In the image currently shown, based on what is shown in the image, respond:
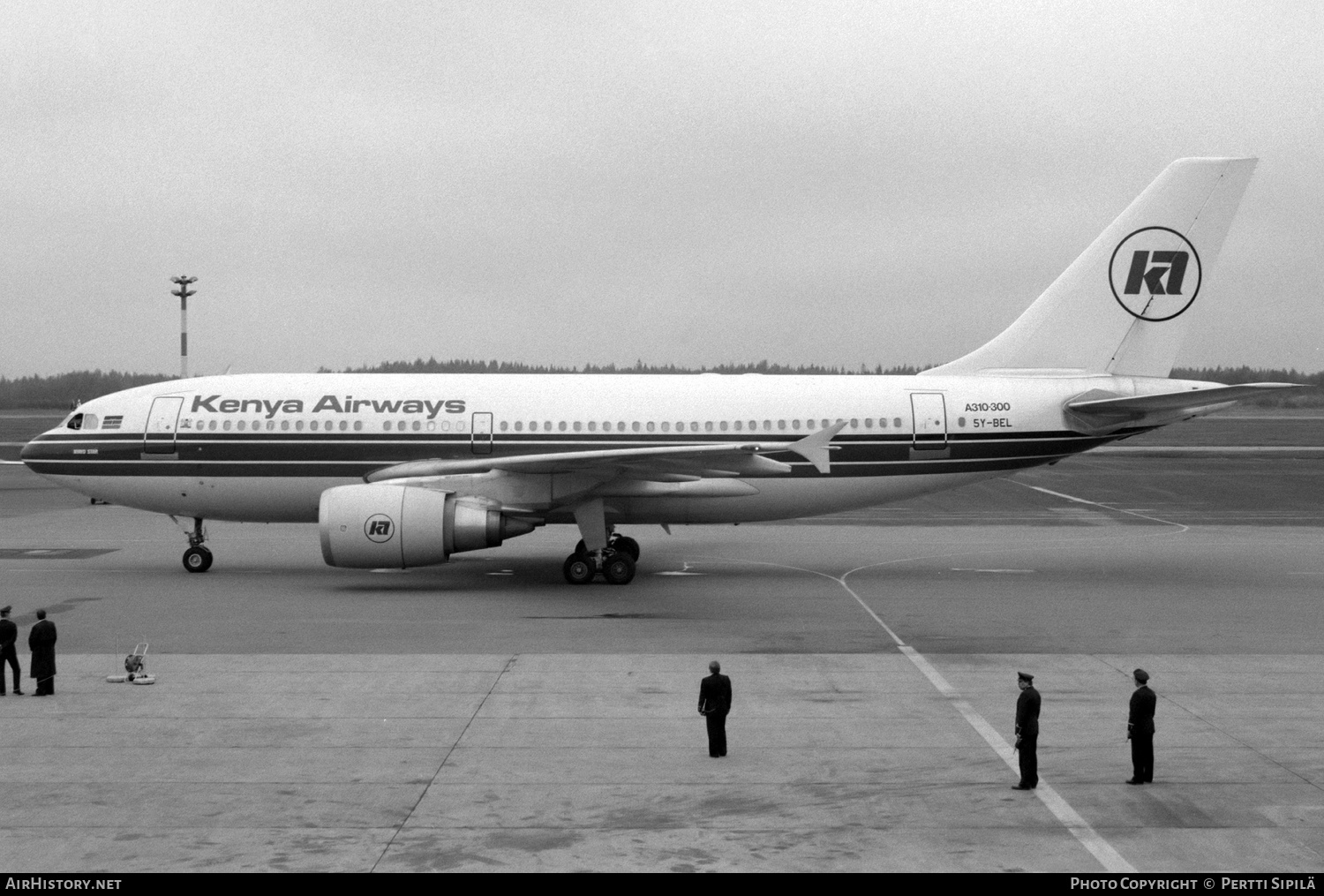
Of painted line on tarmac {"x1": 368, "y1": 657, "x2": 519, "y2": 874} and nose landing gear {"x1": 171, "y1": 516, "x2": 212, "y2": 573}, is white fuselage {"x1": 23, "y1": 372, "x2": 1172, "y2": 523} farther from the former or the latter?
painted line on tarmac {"x1": 368, "y1": 657, "x2": 519, "y2": 874}

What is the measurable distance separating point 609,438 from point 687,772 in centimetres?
1509

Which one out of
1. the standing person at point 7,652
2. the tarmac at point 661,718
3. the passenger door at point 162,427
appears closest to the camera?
the tarmac at point 661,718

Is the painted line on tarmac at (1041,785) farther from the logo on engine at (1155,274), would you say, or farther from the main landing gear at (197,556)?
the main landing gear at (197,556)

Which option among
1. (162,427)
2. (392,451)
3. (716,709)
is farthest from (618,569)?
(716,709)

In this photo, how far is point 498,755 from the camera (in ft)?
44.4

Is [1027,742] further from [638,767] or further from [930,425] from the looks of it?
[930,425]

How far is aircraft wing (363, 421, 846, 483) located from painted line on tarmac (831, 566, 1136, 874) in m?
4.80

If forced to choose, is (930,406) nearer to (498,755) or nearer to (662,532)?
(662,532)

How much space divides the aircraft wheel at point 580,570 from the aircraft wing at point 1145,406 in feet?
37.1

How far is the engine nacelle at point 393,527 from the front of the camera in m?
24.5

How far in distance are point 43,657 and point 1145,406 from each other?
22.0 metres

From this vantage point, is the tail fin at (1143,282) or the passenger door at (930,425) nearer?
the passenger door at (930,425)

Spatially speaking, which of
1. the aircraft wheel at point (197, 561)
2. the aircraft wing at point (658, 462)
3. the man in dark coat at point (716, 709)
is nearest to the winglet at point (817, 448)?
the aircraft wing at point (658, 462)
